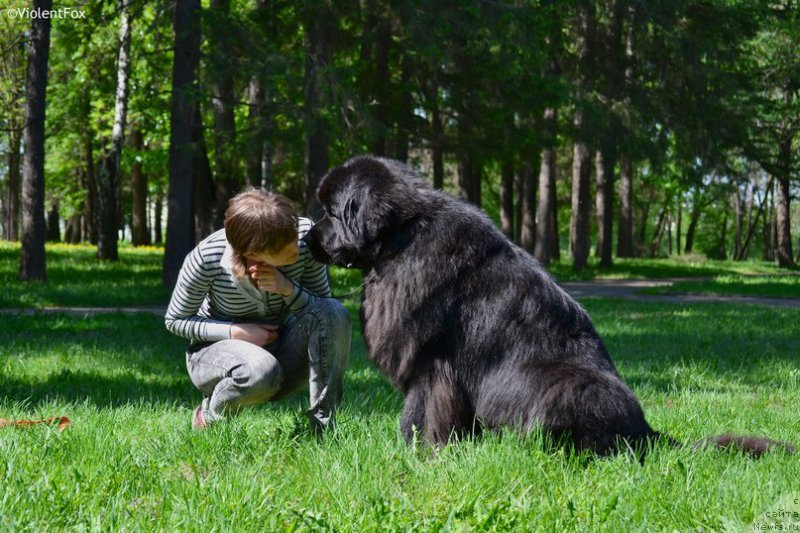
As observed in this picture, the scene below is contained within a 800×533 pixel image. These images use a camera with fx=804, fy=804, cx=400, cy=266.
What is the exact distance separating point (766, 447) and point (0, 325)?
8.66 metres

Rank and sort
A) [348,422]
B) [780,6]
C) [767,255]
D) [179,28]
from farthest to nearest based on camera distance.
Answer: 1. [767,255]
2. [780,6]
3. [179,28]
4. [348,422]

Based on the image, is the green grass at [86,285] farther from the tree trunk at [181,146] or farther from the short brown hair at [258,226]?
the short brown hair at [258,226]

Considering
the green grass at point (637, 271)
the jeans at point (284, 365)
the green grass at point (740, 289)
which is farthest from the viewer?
the green grass at point (637, 271)

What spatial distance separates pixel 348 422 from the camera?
4.36m

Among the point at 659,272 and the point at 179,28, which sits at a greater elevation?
the point at 179,28

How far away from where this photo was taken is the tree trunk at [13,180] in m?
29.5

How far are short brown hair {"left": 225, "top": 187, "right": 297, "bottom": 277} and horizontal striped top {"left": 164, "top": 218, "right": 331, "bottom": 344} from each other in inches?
5.6

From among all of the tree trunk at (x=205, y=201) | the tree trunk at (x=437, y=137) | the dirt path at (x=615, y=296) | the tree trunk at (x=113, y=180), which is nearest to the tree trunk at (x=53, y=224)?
the tree trunk at (x=113, y=180)

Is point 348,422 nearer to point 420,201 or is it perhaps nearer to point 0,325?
point 420,201

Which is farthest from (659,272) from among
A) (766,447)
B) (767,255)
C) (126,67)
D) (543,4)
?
(767,255)

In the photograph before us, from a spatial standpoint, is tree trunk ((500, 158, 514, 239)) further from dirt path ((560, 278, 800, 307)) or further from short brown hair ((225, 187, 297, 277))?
short brown hair ((225, 187, 297, 277))

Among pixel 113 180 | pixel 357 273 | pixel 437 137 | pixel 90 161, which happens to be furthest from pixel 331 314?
pixel 90 161

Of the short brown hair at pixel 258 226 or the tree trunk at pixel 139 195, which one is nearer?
the short brown hair at pixel 258 226

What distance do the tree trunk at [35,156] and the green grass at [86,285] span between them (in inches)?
17.8
